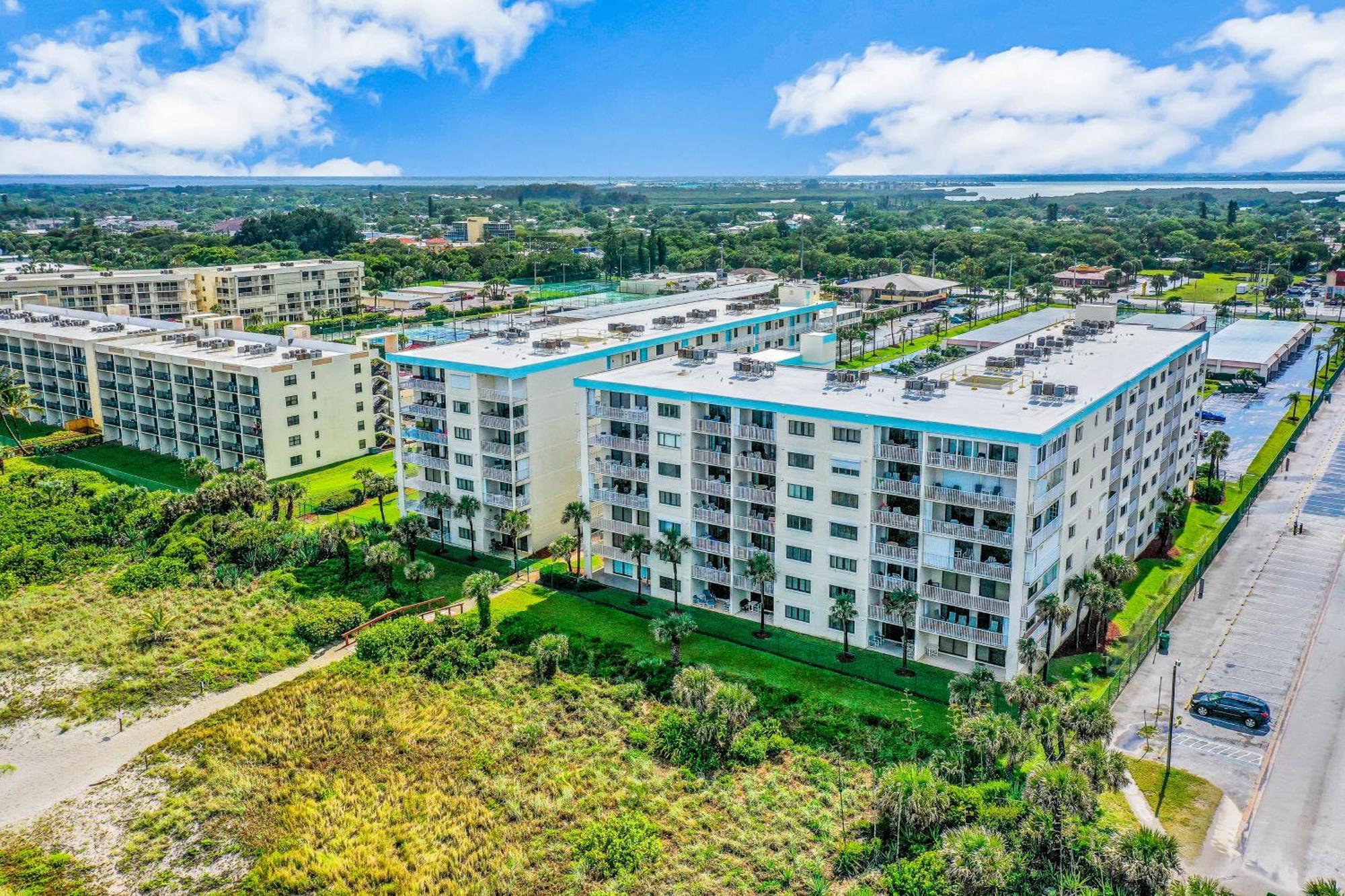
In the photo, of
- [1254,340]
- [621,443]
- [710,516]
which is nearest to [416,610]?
[621,443]

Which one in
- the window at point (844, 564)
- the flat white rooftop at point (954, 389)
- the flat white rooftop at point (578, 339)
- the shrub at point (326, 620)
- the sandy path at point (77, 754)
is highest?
the flat white rooftop at point (578, 339)

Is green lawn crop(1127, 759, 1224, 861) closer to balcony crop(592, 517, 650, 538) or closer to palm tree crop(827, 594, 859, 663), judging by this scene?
palm tree crop(827, 594, 859, 663)

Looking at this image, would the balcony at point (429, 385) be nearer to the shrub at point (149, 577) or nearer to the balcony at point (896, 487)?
the shrub at point (149, 577)

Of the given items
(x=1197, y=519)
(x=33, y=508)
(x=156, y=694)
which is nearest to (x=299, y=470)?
(x=33, y=508)

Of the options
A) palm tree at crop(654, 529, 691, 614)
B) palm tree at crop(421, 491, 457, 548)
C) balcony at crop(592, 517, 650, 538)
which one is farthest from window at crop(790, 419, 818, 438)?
palm tree at crop(421, 491, 457, 548)

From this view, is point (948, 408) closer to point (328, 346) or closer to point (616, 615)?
point (616, 615)

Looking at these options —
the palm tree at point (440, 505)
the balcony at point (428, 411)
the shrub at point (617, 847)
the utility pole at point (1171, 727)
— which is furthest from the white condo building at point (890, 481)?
the shrub at point (617, 847)
